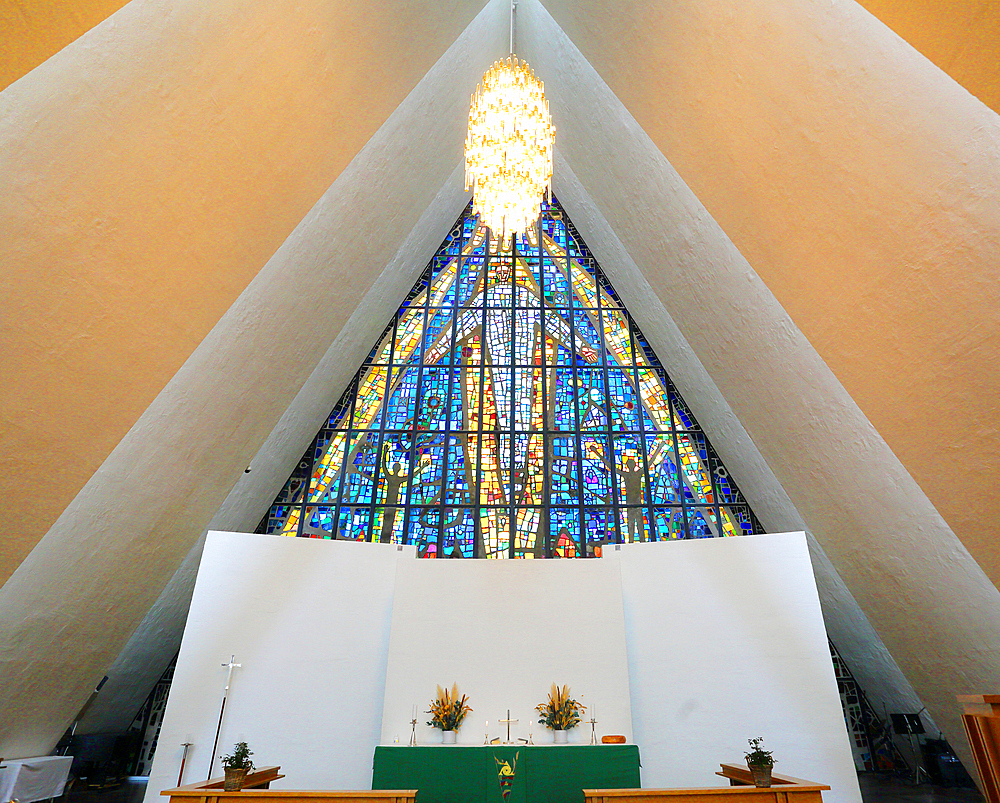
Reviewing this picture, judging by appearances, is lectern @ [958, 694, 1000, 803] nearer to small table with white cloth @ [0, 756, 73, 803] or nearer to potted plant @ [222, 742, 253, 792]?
potted plant @ [222, 742, 253, 792]

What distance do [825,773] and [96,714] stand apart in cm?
804

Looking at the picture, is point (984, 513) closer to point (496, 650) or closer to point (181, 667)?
point (496, 650)

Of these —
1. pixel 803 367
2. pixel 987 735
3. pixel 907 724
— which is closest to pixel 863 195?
pixel 803 367

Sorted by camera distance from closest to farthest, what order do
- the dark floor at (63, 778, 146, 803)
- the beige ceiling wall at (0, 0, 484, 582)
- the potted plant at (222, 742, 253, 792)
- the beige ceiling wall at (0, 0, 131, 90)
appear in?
the beige ceiling wall at (0, 0, 131, 90) → the beige ceiling wall at (0, 0, 484, 582) → the potted plant at (222, 742, 253, 792) → the dark floor at (63, 778, 146, 803)

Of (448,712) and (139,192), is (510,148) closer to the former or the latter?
(139,192)

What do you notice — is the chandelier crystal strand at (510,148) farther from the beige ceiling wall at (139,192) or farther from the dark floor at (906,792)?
the dark floor at (906,792)

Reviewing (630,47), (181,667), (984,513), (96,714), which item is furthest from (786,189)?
(96,714)

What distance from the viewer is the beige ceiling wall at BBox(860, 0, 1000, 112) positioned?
90.8 inches

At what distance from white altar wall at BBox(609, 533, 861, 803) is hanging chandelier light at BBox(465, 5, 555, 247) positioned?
357 cm

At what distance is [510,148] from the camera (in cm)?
553

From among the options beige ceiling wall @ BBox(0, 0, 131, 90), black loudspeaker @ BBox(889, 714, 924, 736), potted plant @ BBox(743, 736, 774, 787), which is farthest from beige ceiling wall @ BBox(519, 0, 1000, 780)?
beige ceiling wall @ BBox(0, 0, 131, 90)

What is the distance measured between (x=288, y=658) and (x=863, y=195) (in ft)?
19.3

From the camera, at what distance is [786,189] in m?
4.40

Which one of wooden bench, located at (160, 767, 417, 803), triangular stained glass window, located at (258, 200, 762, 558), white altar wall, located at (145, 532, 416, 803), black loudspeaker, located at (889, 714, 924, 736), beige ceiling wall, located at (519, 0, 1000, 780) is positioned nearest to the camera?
beige ceiling wall, located at (519, 0, 1000, 780)
